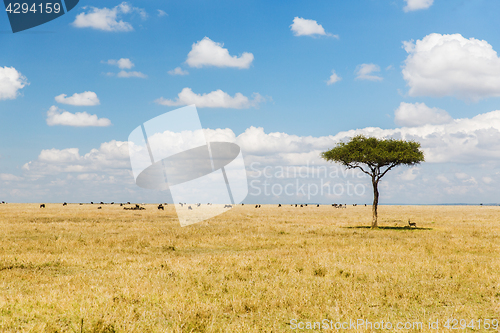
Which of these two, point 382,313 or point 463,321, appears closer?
point 463,321

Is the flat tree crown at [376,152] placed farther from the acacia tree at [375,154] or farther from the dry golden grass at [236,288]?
the dry golden grass at [236,288]

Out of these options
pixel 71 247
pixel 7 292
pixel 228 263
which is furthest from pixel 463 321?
pixel 71 247

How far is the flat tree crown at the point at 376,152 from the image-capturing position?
37.7m

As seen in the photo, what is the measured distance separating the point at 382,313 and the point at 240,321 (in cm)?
395

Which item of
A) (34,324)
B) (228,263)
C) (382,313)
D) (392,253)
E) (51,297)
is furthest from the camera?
(392,253)

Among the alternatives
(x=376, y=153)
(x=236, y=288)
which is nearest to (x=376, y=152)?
(x=376, y=153)

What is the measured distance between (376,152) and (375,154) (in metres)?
0.26

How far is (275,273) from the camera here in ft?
45.6

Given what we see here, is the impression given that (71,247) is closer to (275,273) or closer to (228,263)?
(228,263)

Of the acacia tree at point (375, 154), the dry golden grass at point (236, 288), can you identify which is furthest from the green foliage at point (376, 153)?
the dry golden grass at point (236, 288)

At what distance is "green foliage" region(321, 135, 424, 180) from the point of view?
37.7 m

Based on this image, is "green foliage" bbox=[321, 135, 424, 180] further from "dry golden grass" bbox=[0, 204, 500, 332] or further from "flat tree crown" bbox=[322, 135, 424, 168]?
"dry golden grass" bbox=[0, 204, 500, 332]

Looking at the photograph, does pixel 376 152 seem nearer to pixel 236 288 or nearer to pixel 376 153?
pixel 376 153

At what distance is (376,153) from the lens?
37.5 meters
